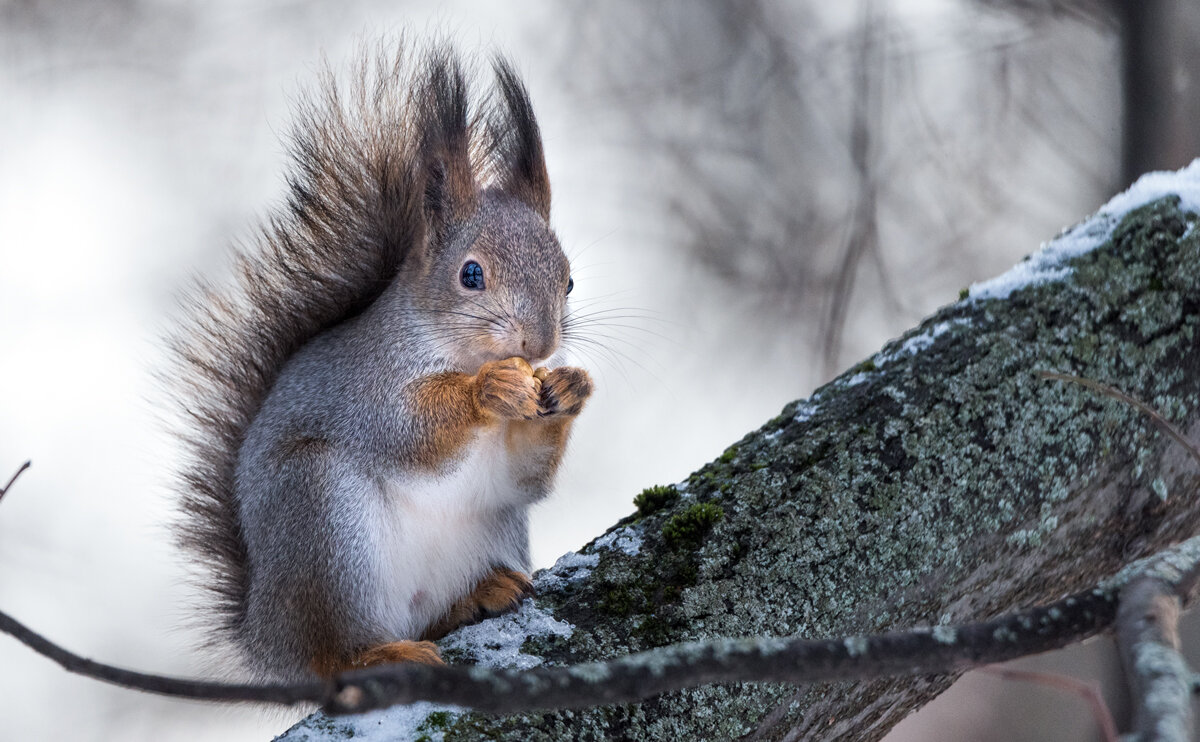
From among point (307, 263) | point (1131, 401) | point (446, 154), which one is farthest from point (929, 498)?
point (307, 263)

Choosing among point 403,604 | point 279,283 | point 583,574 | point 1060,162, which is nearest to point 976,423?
point 583,574

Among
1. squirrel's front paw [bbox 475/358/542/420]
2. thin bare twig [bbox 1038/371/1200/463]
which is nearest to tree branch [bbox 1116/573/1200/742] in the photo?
thin bare twig [bbox 1038/371/1200/463]

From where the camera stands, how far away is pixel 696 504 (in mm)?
1626

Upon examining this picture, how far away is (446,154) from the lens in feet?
6.81

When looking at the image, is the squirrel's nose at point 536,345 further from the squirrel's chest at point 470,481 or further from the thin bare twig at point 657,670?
the thin bare twig at point 657,670

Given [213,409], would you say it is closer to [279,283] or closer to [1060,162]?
[279,283]

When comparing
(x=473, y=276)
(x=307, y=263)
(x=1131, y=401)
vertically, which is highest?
(x=307, y=263)

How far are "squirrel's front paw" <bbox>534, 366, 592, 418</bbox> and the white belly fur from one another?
140mm

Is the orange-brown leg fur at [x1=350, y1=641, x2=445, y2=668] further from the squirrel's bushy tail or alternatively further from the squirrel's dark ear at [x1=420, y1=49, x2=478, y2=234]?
the squirrel's dark ear at [x1=420, y1=49, x2=478, y2=234]

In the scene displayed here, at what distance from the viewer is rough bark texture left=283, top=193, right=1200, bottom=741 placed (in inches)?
58.2

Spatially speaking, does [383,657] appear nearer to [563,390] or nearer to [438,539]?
[438,539]

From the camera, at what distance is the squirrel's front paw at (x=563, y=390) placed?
6.04 ft

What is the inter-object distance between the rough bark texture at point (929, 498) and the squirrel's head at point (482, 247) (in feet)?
1.48

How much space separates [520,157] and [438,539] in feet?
2.81
